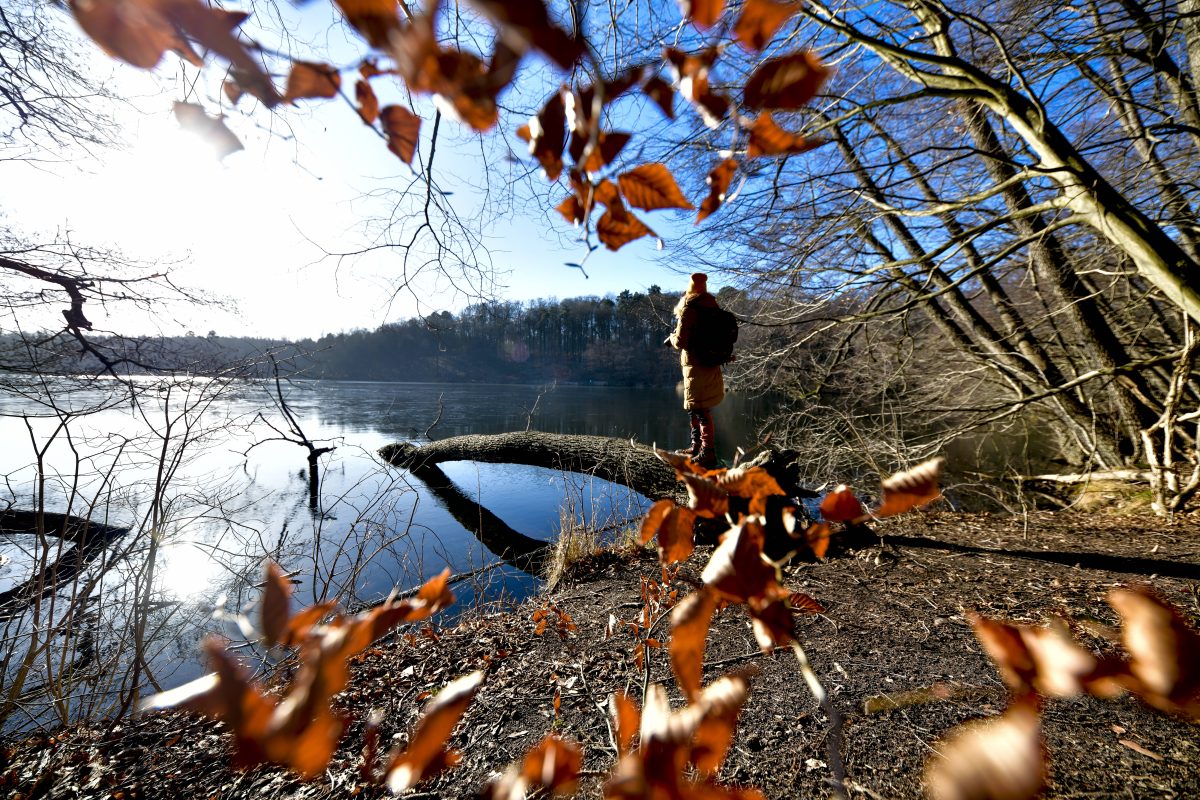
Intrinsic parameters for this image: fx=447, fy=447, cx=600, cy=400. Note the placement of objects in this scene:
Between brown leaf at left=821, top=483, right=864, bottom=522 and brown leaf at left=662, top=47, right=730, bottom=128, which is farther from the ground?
brown leaf at left=662, top=47, right=730, bottom=128

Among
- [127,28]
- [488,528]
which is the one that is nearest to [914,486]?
[127,28]

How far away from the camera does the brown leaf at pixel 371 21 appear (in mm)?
358

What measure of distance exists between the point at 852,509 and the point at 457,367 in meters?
47.5

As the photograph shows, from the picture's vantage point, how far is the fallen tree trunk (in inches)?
349

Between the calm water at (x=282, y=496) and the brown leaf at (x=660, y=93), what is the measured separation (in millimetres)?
806

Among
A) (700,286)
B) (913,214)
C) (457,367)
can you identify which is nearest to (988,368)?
(913,214)

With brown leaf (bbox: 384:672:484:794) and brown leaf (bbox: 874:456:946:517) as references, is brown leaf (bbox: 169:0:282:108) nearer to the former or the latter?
brown leaf (bbox: 384:672:484:794)

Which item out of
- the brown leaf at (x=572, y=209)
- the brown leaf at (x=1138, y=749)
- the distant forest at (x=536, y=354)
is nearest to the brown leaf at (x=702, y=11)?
the brown leaf at (x=572, y=209)

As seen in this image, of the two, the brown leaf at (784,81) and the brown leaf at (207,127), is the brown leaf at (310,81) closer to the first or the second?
the brown leaf at (207,127)

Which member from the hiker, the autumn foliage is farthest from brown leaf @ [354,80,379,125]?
the hiker

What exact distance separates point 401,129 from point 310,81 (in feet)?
0.36

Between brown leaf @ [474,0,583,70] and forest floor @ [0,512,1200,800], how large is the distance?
2.78 feet

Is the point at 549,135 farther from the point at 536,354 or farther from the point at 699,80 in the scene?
the point at 536,354

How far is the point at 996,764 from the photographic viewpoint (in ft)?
0.95
